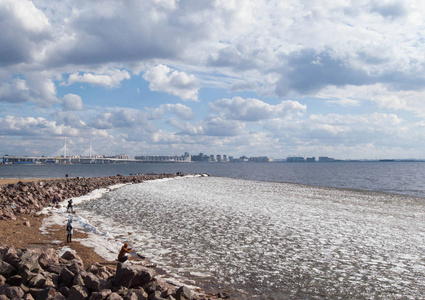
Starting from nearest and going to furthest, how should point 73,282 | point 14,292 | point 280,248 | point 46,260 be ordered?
point 14,292
point 73,282
point 46,260
point 280,248

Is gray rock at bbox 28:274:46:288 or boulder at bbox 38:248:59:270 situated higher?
boulder at bbox 38:248:59:270

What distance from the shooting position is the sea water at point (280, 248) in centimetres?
1099

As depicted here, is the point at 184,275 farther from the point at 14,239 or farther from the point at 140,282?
the point at 14,239

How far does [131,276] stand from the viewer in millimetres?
8805

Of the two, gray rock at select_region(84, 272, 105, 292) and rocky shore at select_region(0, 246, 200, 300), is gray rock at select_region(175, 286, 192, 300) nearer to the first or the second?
rocky shore at select_region(0, 246, 200, 300)

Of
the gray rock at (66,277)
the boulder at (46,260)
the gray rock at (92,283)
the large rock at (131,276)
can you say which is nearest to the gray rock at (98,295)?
the gray rock at (92,283)

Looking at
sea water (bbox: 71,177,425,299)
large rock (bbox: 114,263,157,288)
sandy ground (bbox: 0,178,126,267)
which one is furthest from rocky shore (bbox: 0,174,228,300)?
sandy ground (bbox: 0,178,126,267)

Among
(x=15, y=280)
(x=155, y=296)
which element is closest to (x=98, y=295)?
(x=155, y=296)

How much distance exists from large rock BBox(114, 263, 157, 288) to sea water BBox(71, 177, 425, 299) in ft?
8.22

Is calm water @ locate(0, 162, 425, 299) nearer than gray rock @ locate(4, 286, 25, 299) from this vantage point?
No

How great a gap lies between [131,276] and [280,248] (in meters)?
8.64

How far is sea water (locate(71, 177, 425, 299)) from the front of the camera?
36.1 ft

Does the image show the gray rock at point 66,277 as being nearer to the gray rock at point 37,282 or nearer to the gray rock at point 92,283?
the gray rock at point 37,282

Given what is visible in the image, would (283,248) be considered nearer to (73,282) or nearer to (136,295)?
(136,295)
